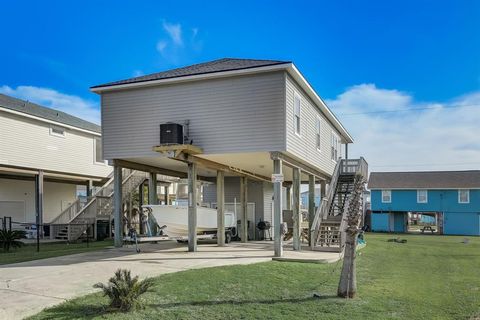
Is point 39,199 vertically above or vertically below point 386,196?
above

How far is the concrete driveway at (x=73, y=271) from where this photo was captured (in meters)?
6.99

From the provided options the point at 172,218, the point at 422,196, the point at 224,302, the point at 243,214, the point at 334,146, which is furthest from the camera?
the point at 422,196

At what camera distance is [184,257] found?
42.9 feet

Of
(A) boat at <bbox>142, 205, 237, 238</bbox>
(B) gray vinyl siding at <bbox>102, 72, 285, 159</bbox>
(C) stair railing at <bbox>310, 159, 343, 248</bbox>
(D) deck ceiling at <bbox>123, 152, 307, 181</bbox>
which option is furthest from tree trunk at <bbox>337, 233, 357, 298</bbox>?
(A) boat at <bbox>142, 205, 237, 238</bbox>

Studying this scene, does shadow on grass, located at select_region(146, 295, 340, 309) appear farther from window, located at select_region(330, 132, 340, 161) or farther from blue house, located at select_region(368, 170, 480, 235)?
blue house, located at select_region(368, 170, 480, 235)

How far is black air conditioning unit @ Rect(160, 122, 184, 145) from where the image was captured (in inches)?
548

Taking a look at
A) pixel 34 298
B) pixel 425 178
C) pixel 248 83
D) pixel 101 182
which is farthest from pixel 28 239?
pixel 425 178

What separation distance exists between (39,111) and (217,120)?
12.6m

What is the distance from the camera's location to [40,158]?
70.3 feet

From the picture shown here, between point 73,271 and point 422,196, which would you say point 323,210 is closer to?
point 73,271

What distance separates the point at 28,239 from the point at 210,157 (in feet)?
41.0

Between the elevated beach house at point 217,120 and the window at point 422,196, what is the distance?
2959 cm

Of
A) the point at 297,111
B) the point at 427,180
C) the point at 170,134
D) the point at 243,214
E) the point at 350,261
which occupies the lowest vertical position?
the point at 243,214

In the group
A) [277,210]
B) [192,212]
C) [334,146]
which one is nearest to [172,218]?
[192,212]
